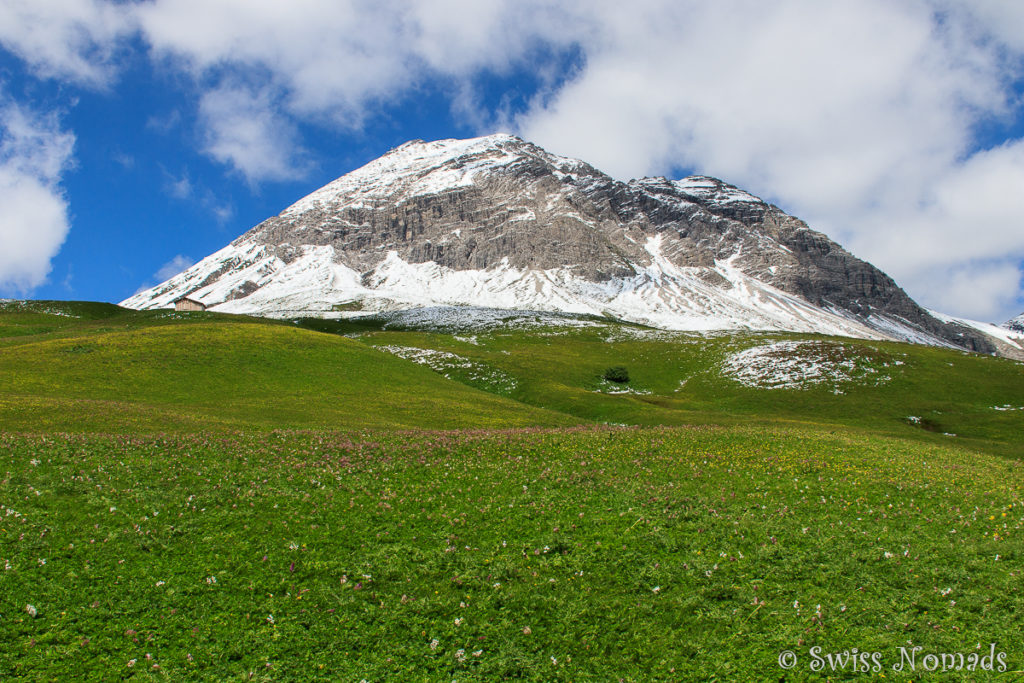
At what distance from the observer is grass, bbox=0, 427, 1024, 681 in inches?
479

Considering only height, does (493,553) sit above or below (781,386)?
below

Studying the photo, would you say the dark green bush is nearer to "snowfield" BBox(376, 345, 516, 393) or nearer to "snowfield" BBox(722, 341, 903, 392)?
"snowfield" BBox(722, 341, 903, 392)

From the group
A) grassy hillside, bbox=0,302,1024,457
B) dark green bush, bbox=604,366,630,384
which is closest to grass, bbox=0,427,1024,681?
grassy hillside, bbox=0,302,1024,457

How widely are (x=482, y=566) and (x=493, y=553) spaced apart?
756 mm

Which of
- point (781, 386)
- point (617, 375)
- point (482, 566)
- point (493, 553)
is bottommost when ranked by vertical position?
point (482, 566)

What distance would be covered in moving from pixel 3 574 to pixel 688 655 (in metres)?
17.3

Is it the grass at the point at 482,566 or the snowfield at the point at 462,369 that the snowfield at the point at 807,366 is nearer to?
the snowfield at the point at 462,369

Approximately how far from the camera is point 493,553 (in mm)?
16531

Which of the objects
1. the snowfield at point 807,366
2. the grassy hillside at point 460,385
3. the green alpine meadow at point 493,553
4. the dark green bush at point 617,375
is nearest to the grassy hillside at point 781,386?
the snowfield at point 807,366

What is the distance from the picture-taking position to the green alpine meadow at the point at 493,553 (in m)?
12.1

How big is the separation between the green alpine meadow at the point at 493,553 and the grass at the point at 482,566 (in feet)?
0.23

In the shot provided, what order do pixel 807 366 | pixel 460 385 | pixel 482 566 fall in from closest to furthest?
pixel 482 566, pixel 460 385, pixel 807 366

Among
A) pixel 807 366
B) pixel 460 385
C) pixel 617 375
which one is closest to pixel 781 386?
pixel 807 366

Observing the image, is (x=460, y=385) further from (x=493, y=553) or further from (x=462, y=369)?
(x=493, y=553)
